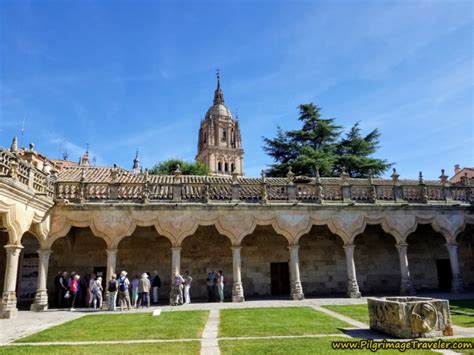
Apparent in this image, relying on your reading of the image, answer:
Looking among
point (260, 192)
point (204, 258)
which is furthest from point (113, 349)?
point (204, 258)

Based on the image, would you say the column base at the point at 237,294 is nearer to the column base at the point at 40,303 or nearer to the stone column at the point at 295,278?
the stone column at the point at 295,278

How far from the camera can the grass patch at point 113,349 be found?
703cm

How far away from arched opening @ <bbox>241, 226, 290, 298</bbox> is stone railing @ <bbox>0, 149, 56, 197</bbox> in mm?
9506

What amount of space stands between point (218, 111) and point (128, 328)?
2298 inches

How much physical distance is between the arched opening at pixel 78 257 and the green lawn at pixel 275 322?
8113 millimetres

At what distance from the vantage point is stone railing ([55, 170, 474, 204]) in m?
16.4

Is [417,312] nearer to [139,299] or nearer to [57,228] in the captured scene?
[139,299]

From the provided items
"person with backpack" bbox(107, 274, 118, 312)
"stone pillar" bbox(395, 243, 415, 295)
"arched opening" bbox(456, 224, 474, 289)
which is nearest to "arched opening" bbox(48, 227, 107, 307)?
"person with backpack" bbox(107, 274, 118, 312)

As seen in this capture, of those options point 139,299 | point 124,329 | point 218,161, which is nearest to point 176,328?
point 124,329

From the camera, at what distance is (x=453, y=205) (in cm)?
1867

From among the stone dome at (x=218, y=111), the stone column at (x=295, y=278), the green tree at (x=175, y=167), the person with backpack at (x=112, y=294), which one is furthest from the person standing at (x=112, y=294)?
the stone dome at (x=218, y=111)

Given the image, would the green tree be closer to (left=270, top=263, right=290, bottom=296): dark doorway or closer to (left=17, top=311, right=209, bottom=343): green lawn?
(left=270, top=263, right=290, bottom=296): dark doorway

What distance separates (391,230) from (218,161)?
153ft

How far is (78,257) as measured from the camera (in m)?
18.0
